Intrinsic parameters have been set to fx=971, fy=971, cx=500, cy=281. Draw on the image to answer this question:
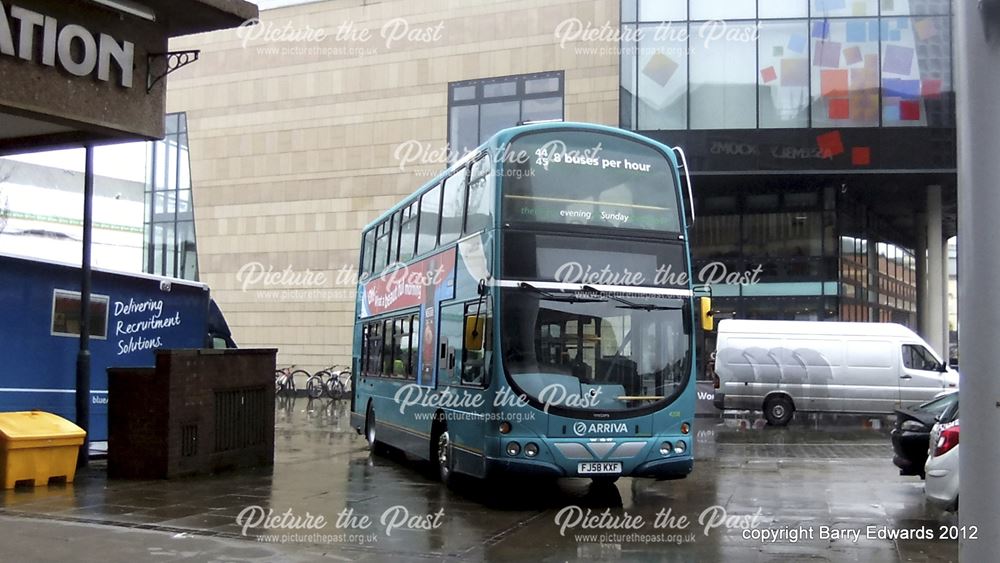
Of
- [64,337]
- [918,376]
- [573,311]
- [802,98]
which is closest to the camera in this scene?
[573,311]

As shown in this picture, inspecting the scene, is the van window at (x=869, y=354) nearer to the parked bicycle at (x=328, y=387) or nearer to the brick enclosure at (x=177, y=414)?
the brick enclosure at (x=177, y=414)

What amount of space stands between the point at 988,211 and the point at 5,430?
11.4m

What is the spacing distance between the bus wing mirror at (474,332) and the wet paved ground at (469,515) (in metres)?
1.93

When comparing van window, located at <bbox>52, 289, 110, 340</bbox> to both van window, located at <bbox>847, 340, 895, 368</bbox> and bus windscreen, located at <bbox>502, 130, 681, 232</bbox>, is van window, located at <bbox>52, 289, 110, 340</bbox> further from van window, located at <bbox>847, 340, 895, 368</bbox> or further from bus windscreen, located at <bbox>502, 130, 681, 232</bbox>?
van window, located at <bbox>847, 340, 895, 368</bbox>

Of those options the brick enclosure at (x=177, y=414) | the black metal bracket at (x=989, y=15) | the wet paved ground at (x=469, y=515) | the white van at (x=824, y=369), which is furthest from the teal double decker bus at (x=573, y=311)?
the white van at (x=824, y=369)

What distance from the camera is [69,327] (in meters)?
14.7

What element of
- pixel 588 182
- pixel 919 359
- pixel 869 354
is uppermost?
pixel 588 182

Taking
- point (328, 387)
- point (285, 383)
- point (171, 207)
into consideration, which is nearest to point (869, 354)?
point (328, 387)

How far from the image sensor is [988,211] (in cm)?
431

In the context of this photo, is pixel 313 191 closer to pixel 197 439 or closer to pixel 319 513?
pixel 197 439

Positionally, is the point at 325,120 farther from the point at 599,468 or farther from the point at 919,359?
the point at 599,468

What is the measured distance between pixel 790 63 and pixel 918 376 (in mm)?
11402

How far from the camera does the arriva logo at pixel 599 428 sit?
11.2 m

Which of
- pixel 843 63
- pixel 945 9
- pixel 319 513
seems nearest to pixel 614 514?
pixel 319 513
